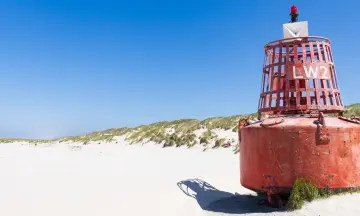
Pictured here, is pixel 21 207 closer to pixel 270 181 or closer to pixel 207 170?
pixel 270 181

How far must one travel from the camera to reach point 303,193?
5.79 m

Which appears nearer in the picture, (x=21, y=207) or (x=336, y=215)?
(x=336, y=215)

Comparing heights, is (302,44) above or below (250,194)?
above

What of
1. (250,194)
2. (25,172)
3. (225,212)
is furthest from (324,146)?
(25,172)

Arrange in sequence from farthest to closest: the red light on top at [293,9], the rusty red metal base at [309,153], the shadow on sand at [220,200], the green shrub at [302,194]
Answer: the red light on top at [293,9], the shadow on sand at [220,200], the rusty red metal base at [309,153], the green shrub at [302,194]

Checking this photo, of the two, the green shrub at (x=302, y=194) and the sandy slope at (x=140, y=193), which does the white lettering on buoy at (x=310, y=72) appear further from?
the sandy slope at (x=140, y=193)

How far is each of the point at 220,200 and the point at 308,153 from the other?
2.63 m

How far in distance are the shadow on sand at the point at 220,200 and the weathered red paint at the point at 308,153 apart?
0.66 metres

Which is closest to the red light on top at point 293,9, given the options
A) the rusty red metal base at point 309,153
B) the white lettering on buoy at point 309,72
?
the white lettering on buoy at point 309,72

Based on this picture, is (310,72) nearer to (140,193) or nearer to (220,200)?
(220,200)

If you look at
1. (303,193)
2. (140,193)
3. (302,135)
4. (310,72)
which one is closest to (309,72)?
(310,72)

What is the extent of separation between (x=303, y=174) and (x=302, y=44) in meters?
2.62

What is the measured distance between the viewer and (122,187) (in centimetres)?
903

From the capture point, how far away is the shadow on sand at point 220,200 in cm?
671
